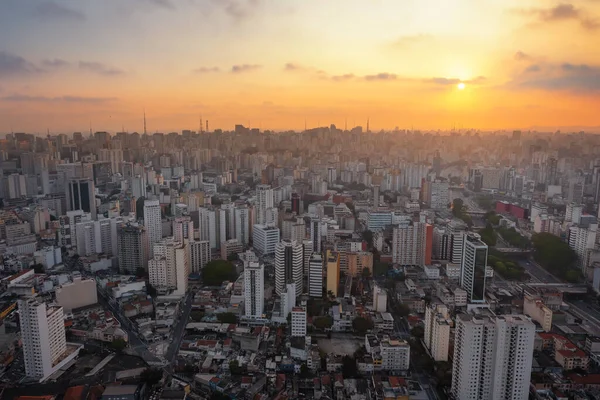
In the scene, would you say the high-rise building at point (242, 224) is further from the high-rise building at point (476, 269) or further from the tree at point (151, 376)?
the tree at point (151, 376)

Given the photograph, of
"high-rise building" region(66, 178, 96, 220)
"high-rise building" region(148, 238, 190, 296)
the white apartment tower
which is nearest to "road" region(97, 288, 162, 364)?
"high-rise building" region(148, 238, 190, 296)

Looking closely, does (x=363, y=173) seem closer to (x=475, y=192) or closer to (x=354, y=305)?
(x=475, y=192)

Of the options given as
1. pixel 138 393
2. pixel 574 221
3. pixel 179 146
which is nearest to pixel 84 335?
pixel 138 393

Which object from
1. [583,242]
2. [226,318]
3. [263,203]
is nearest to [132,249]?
[226,318]

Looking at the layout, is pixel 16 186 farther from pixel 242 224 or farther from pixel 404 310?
pixel 404 310

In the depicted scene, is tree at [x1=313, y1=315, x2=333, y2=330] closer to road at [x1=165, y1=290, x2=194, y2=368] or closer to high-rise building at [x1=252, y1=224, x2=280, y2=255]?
road at [x1=165, y1=290, x2=194, y2=368]

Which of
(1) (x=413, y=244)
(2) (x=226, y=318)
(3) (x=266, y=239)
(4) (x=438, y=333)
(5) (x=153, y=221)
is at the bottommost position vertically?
(2) (x=226, y=318)
